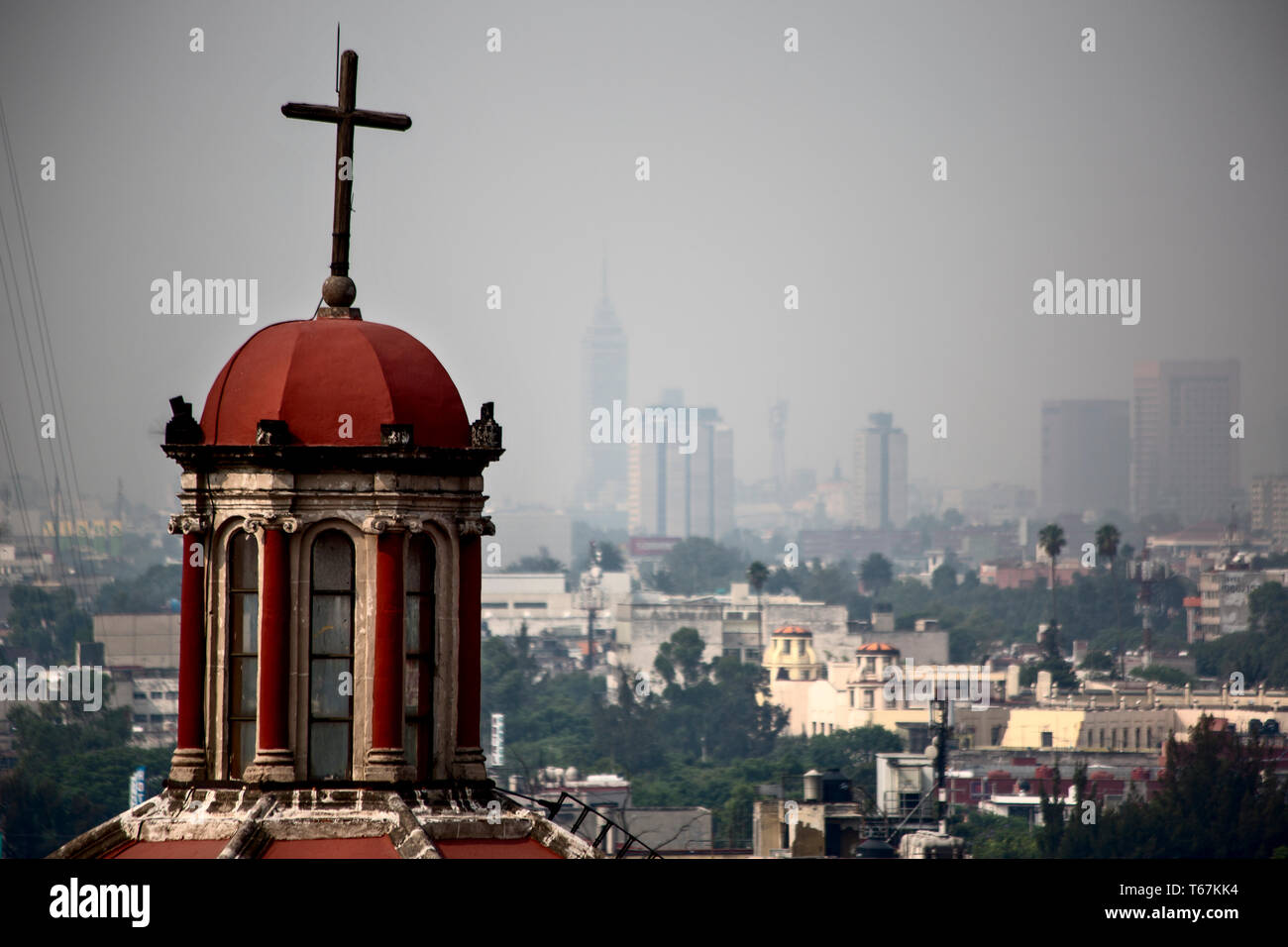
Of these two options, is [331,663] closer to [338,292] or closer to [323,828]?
[323,828]

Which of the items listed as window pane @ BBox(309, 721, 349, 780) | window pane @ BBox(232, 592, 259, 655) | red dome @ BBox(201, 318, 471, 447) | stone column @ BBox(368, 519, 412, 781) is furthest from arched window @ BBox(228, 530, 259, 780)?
stone column @ BBox(368, 519, 412, 781)

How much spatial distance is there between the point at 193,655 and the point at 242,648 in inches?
17.0

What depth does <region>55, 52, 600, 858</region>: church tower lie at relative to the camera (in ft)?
70.3

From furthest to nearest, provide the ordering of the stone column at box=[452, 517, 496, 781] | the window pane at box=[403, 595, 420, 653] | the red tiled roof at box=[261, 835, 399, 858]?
the stone column at box=[452, 517, 496, 781] < the window pane at box=[403, 595, 420, 653] < the red tiled roof at box=[261, 835, 399, 858]

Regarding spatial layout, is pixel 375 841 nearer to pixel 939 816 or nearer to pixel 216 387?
pixel 216 387

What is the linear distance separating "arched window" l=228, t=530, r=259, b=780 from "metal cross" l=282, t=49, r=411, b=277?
285 centimetres

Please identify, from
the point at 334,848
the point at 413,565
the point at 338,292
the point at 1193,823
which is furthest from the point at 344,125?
the point at 1193,823

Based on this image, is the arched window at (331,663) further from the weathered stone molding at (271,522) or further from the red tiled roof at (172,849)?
the red tiled roof at (172,849)

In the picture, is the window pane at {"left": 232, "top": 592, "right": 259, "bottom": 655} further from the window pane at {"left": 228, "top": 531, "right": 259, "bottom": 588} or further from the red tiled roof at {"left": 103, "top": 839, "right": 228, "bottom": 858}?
the red tiled roof at {"left": 103, "top": 839, "right": 228, "bottom": 858}

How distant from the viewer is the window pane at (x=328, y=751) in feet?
70.9

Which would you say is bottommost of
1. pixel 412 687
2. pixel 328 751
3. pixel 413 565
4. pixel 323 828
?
pixel 323 828

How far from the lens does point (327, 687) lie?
21.7 metres

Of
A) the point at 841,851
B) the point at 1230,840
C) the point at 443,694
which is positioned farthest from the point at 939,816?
the point at 443,694
